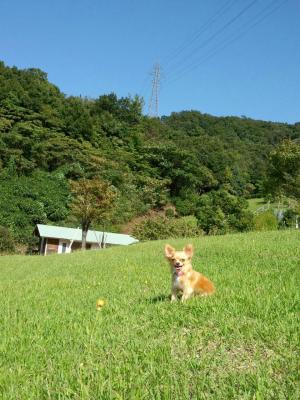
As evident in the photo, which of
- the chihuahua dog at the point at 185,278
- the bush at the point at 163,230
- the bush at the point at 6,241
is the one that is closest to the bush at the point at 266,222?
the bush at the point at 163,230

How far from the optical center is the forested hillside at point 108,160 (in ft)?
163

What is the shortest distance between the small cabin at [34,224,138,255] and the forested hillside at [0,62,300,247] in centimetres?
292

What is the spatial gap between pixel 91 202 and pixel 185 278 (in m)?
36.3

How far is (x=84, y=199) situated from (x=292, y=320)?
3793cm

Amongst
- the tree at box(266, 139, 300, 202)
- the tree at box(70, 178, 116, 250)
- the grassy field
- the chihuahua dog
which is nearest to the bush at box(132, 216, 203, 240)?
the tree at box(70, 178, 116, 250)

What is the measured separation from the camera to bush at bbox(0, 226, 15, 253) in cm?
4381

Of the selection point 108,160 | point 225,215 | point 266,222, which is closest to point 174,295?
point 266,222

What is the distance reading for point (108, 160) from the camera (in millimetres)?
59781

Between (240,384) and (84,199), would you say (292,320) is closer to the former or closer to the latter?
(240,384)

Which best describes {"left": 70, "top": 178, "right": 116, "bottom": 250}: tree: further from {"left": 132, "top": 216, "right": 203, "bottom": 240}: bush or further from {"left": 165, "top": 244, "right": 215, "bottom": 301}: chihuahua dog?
{"left": 165, "top": 244, "right": 215, "bottom": 301}: chihuahua dog

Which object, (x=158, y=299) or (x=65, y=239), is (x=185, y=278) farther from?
(x=65, y=239)

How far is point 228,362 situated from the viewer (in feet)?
11.8

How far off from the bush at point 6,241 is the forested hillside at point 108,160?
9.05 feet

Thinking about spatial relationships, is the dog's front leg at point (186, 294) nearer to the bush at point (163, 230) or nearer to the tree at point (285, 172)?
the bush at point (163, 230)
